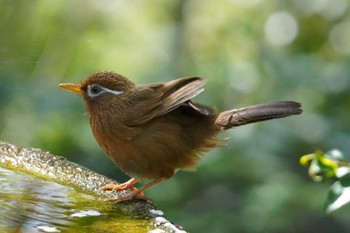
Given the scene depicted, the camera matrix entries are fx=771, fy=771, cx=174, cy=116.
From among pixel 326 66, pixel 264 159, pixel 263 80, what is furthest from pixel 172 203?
pixel 326 66

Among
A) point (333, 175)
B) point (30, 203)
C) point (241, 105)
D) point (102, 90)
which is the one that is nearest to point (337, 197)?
point (333, 175)

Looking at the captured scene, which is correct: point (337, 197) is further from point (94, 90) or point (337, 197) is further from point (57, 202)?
point (94, 90)

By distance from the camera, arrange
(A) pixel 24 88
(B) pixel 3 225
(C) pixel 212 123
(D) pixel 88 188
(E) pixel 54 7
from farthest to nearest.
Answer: (E) pixel 54 7, (A) pixel 24 88, (C) pixel 212 123, (D) pixel 88 188, (B) pixel 3 225

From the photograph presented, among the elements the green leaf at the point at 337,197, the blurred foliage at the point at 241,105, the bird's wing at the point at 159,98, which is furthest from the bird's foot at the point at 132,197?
the blurred foliage at the point at 241,105

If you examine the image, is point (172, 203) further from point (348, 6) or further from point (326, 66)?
point (348, 6)

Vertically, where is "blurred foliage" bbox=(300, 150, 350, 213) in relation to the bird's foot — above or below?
below

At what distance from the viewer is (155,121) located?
18.1ft

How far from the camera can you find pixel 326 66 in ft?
25.2

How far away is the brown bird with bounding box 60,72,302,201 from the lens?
212 inches

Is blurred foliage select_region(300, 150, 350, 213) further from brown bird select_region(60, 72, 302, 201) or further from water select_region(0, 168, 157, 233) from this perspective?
brown bird select_region(60, 72, 302, 201)

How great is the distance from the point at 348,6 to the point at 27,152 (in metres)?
4.84

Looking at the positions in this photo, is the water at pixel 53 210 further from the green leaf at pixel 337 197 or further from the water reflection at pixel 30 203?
the green leaf at pixel 337 197

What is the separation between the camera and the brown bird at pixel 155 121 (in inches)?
212

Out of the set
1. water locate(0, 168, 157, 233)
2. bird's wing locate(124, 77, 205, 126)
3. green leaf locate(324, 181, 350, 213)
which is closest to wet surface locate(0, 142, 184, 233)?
water locate(0, 168, 157, 233)
